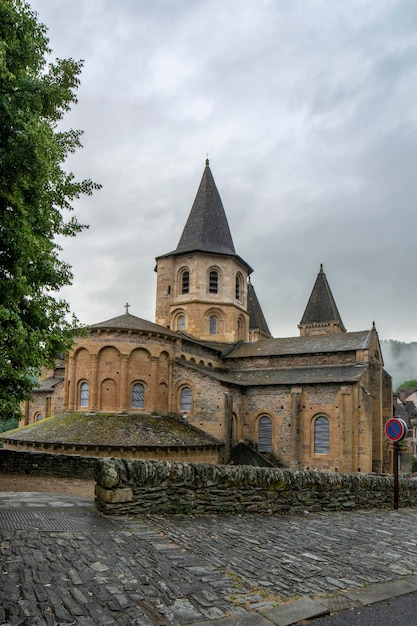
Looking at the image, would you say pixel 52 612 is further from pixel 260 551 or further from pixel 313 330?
pixel 313 330

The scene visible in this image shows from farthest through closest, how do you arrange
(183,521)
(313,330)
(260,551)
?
(313,330), (183,521), (260,551)

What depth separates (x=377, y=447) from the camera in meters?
33.2

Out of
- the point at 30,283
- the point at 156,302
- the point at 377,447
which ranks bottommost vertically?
the point at 377,447

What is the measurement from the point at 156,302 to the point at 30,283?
3137 cm

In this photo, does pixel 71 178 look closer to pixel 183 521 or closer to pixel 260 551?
pixel 183 521

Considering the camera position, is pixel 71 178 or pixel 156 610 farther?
pixel 71 178

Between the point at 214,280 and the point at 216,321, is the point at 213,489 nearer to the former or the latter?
the point at 216,321

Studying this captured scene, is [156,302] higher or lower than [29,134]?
higher

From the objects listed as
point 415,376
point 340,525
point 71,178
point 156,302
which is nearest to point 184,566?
Result: point 340,525

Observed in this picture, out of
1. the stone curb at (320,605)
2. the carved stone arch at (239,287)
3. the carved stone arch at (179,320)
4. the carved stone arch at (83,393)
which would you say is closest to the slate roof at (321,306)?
the carved stone arch at (239,287)

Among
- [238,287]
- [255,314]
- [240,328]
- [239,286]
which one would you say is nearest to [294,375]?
[240,328]

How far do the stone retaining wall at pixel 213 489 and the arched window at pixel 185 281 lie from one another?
1211 inches

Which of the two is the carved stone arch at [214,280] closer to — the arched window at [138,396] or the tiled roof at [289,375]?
the tiled roof at [289,375]

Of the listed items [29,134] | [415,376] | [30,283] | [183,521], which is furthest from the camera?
[415,376]
